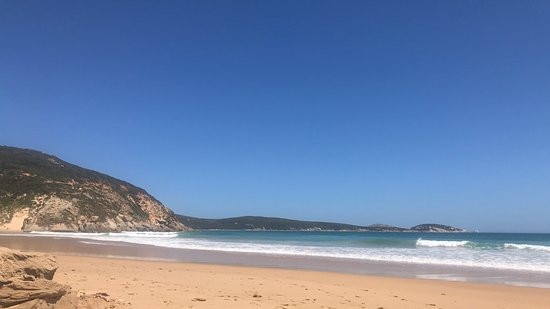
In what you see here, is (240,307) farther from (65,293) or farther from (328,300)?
(65,293)

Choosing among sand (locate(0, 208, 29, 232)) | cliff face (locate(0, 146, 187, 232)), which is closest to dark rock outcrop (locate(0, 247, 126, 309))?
sand (locate(0, 208, 29, 232))

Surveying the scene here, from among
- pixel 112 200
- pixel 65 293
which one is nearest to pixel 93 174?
pixel 112 200

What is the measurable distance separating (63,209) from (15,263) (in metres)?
71.7

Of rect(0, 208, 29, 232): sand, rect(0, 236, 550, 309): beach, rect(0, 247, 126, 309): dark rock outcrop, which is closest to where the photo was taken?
rect(0, 247, 126, 309): dark rock outcrop

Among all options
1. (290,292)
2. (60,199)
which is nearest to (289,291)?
(290,292)

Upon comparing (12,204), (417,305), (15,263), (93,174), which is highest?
(93,174)

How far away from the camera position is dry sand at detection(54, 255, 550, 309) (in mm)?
8305

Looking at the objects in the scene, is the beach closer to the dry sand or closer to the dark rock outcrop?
the dry sand

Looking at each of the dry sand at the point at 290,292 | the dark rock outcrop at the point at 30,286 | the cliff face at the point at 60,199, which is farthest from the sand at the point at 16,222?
the dark rock outcrop at the point at 30,286

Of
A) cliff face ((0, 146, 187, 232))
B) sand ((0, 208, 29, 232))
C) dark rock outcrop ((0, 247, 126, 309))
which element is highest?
cliff face ((0, 146, 187, 232))

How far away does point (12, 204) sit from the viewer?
66000mm

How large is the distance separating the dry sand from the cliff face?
60.5 meters

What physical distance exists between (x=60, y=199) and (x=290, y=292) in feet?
233

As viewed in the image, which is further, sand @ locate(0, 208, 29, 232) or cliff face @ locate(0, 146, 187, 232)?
cliff face @ locate(0, 146, 187, 232)
